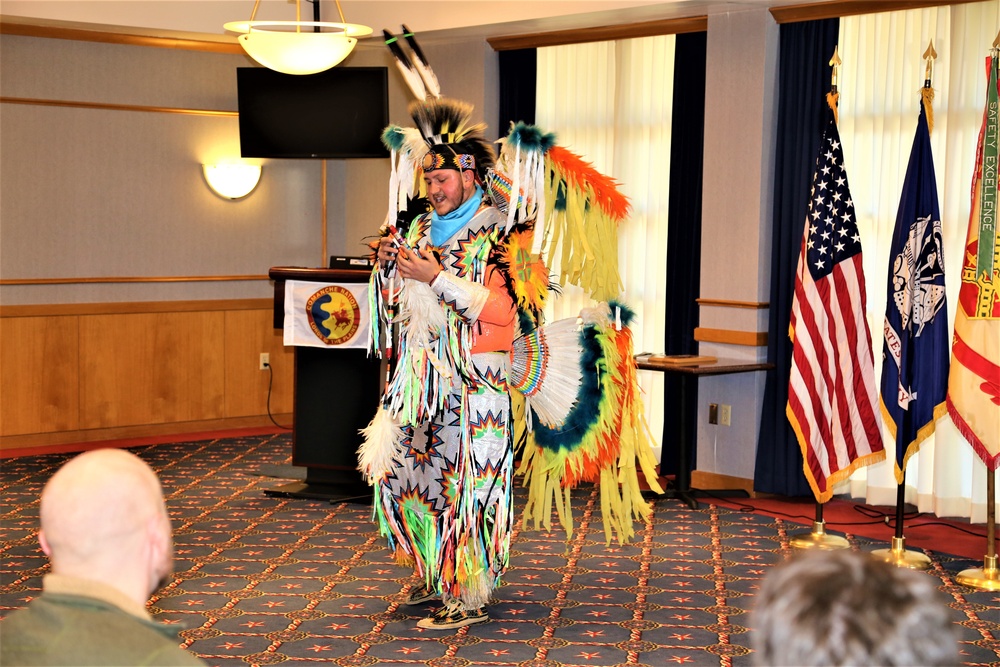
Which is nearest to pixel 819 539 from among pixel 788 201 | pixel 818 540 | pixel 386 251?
pixel 818 540

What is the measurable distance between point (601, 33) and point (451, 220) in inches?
134

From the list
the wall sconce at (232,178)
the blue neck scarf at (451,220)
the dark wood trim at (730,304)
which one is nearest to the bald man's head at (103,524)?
the blue neck scarf at (451,220)

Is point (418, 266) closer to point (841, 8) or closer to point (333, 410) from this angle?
point (333, 410)

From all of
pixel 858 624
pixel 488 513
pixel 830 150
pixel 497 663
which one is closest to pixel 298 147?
pixel 830 150

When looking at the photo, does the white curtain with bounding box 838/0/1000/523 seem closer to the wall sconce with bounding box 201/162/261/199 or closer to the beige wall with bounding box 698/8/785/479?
the beige wall with bounding box 698/8/785/479

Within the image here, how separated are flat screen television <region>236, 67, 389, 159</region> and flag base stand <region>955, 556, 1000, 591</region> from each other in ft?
14.8

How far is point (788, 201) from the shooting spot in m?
6.45

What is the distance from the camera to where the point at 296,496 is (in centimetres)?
641

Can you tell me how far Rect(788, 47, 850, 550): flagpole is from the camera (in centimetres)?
539

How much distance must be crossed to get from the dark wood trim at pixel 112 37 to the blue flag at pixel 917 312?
15.7 ft

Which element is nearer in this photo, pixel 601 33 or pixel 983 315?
pixel 983 315

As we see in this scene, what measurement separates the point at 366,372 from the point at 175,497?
1279mm

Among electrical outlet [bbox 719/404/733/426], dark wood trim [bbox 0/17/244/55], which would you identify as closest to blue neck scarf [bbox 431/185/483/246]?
electrical outlet [bbox 719/404/733/426]

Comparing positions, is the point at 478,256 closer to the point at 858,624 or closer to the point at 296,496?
the point at 296,496
